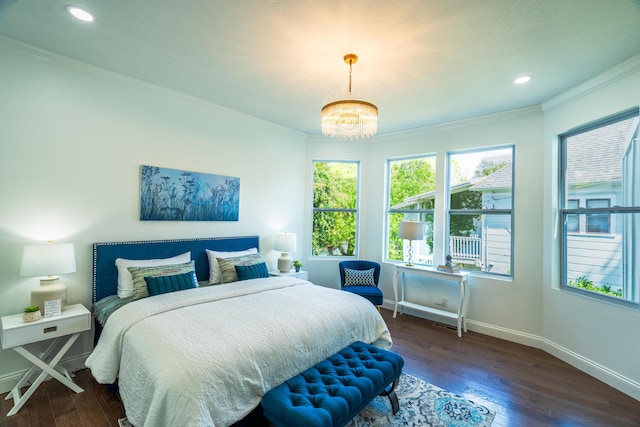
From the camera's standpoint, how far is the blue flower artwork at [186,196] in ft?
10.8

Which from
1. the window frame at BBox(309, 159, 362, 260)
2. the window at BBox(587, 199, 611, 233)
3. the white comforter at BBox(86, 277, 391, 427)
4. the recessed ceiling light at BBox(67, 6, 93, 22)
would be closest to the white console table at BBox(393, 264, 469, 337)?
the window frame at BBox(309, 159, 362, 260)

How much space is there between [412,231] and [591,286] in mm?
1973

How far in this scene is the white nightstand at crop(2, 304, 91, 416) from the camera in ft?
7.17

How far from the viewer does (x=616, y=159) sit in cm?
285

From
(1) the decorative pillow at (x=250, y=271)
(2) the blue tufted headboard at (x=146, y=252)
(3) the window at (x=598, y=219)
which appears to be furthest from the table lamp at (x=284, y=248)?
(3) the window at (x=598, y=219)

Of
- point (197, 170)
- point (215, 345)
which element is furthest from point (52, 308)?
point (197, 170)

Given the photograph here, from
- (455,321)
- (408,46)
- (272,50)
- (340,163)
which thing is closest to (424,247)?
(455,321)

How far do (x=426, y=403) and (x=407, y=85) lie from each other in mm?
3017

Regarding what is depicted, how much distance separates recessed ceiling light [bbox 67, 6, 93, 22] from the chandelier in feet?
6.07

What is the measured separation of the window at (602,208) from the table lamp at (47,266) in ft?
16.4

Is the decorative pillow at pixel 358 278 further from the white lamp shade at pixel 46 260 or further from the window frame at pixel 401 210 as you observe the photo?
the white lamp shade at pixel 46 260

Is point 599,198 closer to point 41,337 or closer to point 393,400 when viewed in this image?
point 393,400

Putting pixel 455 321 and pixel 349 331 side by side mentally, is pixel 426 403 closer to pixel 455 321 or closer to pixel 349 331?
pixel 349 331

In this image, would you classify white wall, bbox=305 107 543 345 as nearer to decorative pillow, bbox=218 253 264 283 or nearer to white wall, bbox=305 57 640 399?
white wall, bbox=305 57 640 399
